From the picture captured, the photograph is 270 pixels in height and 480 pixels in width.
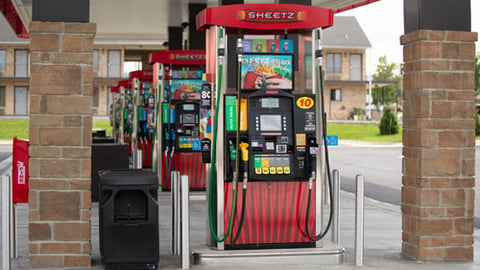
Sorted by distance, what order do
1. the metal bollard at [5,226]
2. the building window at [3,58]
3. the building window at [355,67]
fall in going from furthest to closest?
the building window at [355,67]
the building window at [3,58]
the metal bollard at [5,226]

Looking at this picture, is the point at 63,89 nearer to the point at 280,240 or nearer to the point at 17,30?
the point at 280,240

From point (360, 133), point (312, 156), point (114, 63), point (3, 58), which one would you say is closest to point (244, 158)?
point (312, 156)

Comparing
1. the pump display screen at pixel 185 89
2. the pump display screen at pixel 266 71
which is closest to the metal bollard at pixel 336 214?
the pump display screen at pixel 266 71

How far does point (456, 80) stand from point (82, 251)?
456 centimetres

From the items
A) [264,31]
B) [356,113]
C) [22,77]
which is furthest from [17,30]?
[356,113]

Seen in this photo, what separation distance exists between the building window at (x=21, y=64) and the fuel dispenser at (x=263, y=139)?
51561 millimetres

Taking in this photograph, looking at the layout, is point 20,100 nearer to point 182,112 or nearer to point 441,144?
point 182,112

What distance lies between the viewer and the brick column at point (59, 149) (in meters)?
8.00

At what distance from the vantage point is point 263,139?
852 cm

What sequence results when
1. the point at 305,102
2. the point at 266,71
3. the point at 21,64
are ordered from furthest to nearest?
the point at 21,64 < the point at 266,71 < the point at 305,102

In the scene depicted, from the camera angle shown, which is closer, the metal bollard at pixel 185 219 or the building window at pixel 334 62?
the metal bollard at pixel 185 219

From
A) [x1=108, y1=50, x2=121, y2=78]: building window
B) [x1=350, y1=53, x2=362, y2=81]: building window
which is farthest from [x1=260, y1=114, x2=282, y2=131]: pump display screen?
[x1=350, y1=53, x2=362, y2=81]: building window

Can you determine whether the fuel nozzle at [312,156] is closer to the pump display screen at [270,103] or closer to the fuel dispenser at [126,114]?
the pump display screen at [270,103]

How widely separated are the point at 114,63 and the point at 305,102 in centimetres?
5045
